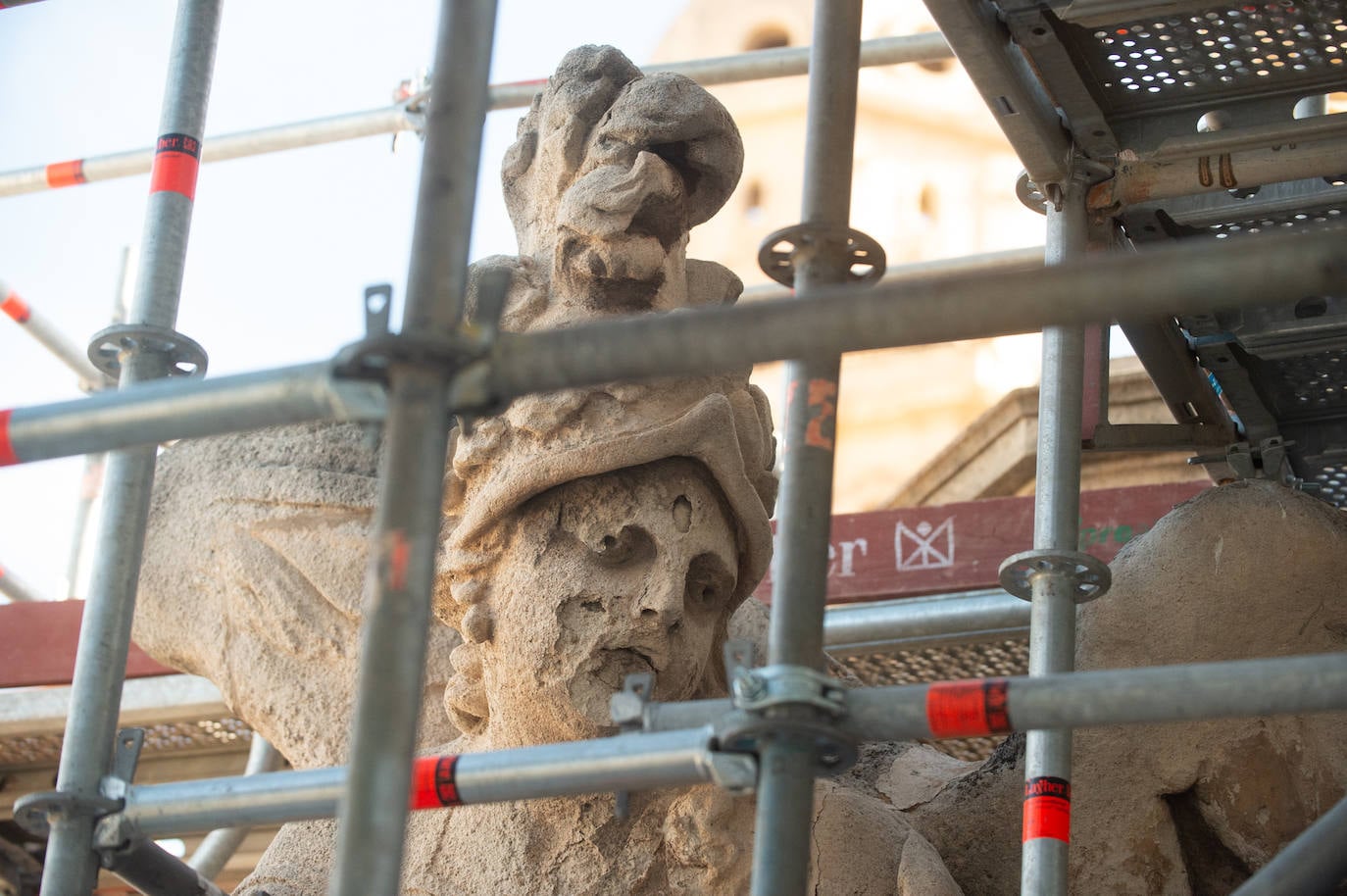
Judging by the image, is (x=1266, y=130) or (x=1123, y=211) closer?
(x=1266, y=130)

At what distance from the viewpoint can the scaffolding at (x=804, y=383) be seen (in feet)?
10.2

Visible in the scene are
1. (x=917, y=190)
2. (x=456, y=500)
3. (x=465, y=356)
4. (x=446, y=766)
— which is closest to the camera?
(x=465, y=356)

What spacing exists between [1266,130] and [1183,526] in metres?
0.88

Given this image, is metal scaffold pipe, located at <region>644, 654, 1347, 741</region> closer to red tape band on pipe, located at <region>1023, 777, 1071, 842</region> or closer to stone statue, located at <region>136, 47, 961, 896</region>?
red tape band on pipe, located at <region>1023, 777, 1071, 842</region>

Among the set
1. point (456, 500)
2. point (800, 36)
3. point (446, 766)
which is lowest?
point (446, 766)

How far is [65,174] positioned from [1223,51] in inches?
222

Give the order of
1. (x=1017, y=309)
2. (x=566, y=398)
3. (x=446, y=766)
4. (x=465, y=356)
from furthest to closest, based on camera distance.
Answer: (x=566, y=398) < (x=446, y=766) < (x=465, y=356) < (x=1017, y=309)

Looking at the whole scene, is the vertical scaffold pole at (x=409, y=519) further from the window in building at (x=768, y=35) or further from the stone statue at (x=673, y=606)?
the window in building at (x=768, y=35)

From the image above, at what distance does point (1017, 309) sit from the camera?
119 inches

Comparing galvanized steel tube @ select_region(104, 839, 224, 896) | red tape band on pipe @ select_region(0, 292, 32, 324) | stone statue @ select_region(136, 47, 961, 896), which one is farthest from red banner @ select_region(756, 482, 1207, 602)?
red tape band on pipe @ select_region(0, 292, 32, 324)

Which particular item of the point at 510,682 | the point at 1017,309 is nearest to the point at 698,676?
the point at 510,682

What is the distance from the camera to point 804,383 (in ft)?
12.3

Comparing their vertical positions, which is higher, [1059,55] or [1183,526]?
[1059,55]

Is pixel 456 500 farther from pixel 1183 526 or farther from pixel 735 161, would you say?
pixel 1183 526
